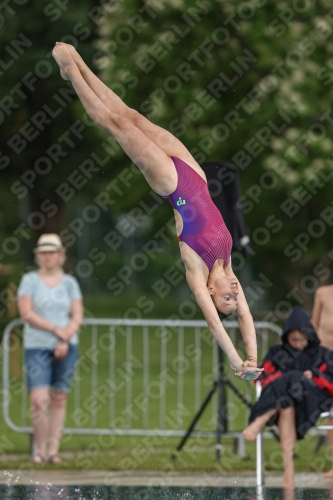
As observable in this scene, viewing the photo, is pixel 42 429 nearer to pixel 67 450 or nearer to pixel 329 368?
pixel 67 450

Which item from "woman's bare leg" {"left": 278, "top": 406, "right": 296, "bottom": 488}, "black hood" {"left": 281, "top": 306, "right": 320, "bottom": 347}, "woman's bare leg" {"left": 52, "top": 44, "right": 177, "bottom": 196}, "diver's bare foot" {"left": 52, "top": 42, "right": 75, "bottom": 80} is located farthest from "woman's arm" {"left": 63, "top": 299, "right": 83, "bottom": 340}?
"diver's bare foot" {"left": 52, "top": 42, "right": 75, "bottom": 80}

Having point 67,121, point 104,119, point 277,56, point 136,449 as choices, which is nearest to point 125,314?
point 67,121

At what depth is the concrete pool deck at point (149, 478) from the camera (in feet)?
26.8

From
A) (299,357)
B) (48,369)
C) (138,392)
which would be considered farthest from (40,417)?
(138,392)

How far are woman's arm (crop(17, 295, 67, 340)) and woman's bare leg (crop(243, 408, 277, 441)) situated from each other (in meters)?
1.90

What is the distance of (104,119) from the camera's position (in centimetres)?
746

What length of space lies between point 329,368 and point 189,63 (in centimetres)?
748

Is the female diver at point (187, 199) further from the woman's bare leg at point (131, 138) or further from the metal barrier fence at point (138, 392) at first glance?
the metal barrier fence at point (138, 392)

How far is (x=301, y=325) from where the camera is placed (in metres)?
8.48

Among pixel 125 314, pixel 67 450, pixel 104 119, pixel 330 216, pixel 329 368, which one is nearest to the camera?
pixel 104 119

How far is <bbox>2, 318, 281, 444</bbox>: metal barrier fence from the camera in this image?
32.4ft

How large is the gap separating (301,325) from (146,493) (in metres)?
1.93

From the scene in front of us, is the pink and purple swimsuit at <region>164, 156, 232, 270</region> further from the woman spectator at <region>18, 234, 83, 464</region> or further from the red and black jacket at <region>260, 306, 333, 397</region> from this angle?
the woman spectator at <region>18, 234, 83, 464</region>

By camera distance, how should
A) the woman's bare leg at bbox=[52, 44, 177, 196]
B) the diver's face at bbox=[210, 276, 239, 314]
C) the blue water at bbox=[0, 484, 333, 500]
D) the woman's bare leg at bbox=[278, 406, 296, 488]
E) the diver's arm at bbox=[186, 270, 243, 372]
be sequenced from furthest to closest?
the woman's bare leg at bbox=[278, 406, 296, 488]
the blue water at bbox=[0, 484, 333, 500]
the woman's bare leg at bbox=[52, 44, 177, 196]
the diver's face at bbox=[210, 276, 239, 314]
the diver's arm at bbox=[186, 270, 243, 372]
